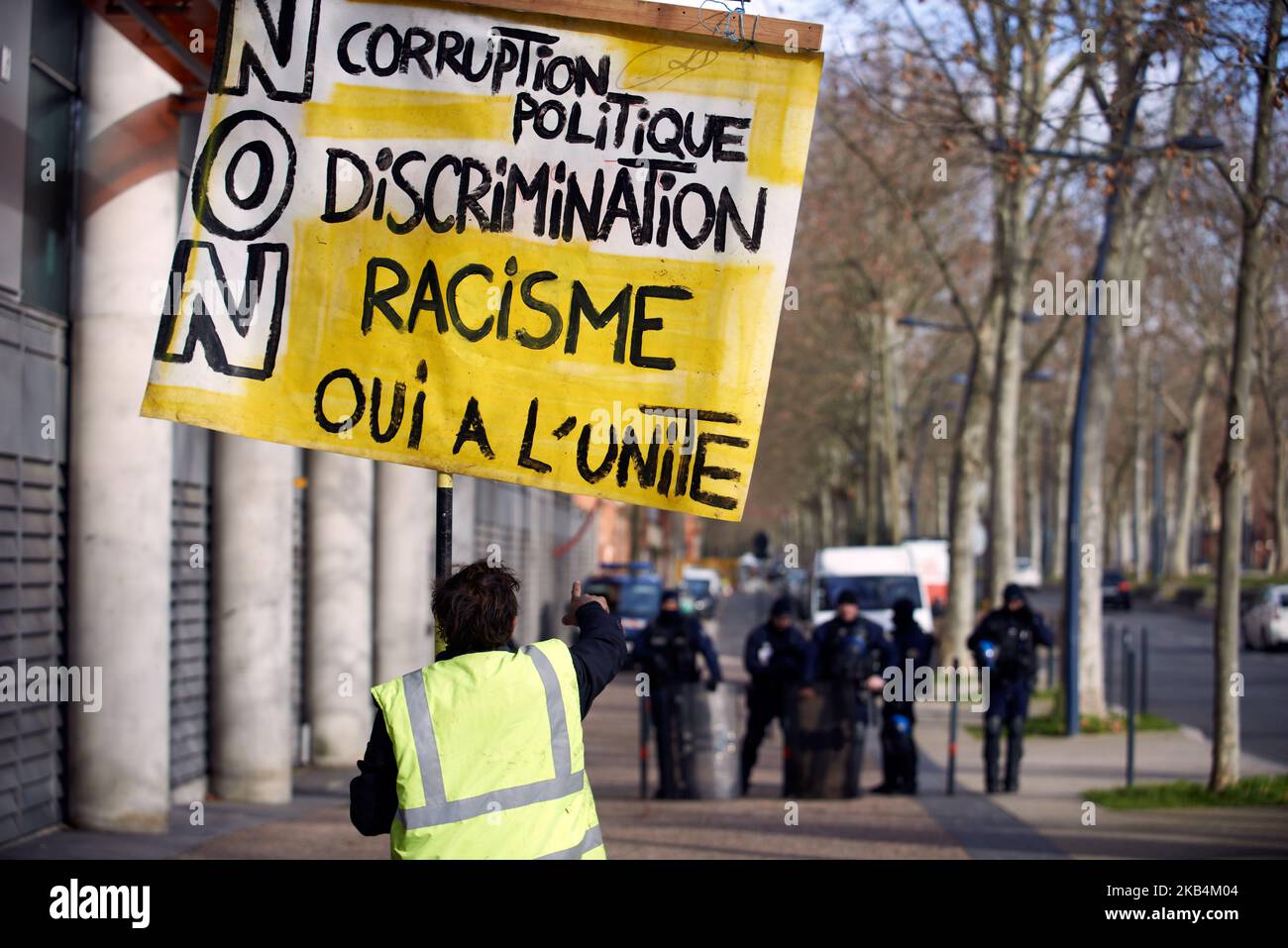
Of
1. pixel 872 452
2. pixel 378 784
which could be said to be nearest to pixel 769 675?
pixel 378 784

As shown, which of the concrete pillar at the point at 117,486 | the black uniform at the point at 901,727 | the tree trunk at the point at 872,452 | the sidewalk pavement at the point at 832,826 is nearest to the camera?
the sidewalk pavement at the point at 832,826

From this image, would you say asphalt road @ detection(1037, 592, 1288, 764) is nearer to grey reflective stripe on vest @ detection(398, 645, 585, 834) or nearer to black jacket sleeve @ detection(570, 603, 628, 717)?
black jacket sleeve @ detection(570, 603, 628, 717)

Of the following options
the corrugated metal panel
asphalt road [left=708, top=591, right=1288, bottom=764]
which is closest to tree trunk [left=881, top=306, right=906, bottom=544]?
asphalt road [left=708, top=591, right=1288, bottom=764]

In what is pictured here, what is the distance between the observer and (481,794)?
425 centimetres

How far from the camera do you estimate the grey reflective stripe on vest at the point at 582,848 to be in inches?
170

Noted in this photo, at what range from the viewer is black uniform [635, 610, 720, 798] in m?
15.9

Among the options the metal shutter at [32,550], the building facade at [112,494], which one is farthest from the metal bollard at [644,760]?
the metal shutter at [32,550]

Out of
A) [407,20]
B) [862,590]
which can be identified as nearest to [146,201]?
[407,20]

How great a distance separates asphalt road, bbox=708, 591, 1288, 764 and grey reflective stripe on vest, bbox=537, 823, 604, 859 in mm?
15429

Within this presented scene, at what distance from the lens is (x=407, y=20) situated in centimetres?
554

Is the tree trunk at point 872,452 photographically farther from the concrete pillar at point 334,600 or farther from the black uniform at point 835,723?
the black uniform at point 835,723

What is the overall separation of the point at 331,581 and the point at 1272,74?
32.9 ft

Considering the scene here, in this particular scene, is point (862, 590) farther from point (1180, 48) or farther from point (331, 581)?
point (1180, 48)

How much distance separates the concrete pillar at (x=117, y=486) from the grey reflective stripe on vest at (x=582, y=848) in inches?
323
